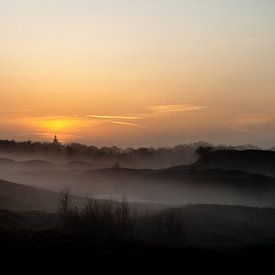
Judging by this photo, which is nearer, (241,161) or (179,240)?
(179,240)

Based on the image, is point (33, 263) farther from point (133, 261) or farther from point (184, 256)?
point (184, 256)

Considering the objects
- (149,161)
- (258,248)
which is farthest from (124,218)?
(149,161)

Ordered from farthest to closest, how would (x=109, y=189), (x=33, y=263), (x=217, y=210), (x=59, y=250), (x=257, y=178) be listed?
(x=109, y=189) → (x=257, y=178) → (x=217, y=210) → (x=59, y=250) → (x=33, y=263)

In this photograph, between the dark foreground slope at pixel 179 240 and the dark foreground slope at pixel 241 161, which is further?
the dark foreground slope at pixel 241 161

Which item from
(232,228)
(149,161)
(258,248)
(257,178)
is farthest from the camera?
(149,161)

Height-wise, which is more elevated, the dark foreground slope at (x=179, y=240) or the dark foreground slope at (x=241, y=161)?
the dark foreground slope at (x=241, y=161)

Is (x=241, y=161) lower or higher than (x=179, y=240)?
higher

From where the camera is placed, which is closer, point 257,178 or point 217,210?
point 217,210

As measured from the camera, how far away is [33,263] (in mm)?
17594

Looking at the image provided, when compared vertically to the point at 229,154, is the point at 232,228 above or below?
below

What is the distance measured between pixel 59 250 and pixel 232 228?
1626 centimetres

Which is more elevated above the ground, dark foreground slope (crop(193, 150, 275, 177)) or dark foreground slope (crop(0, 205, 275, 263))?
dark foreground slope (crop(193, 150, 275, 177))

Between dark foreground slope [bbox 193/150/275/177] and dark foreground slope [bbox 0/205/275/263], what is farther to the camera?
dark foreground slope [bbox 193/150/275/177]

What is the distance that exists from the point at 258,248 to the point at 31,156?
156 meters
